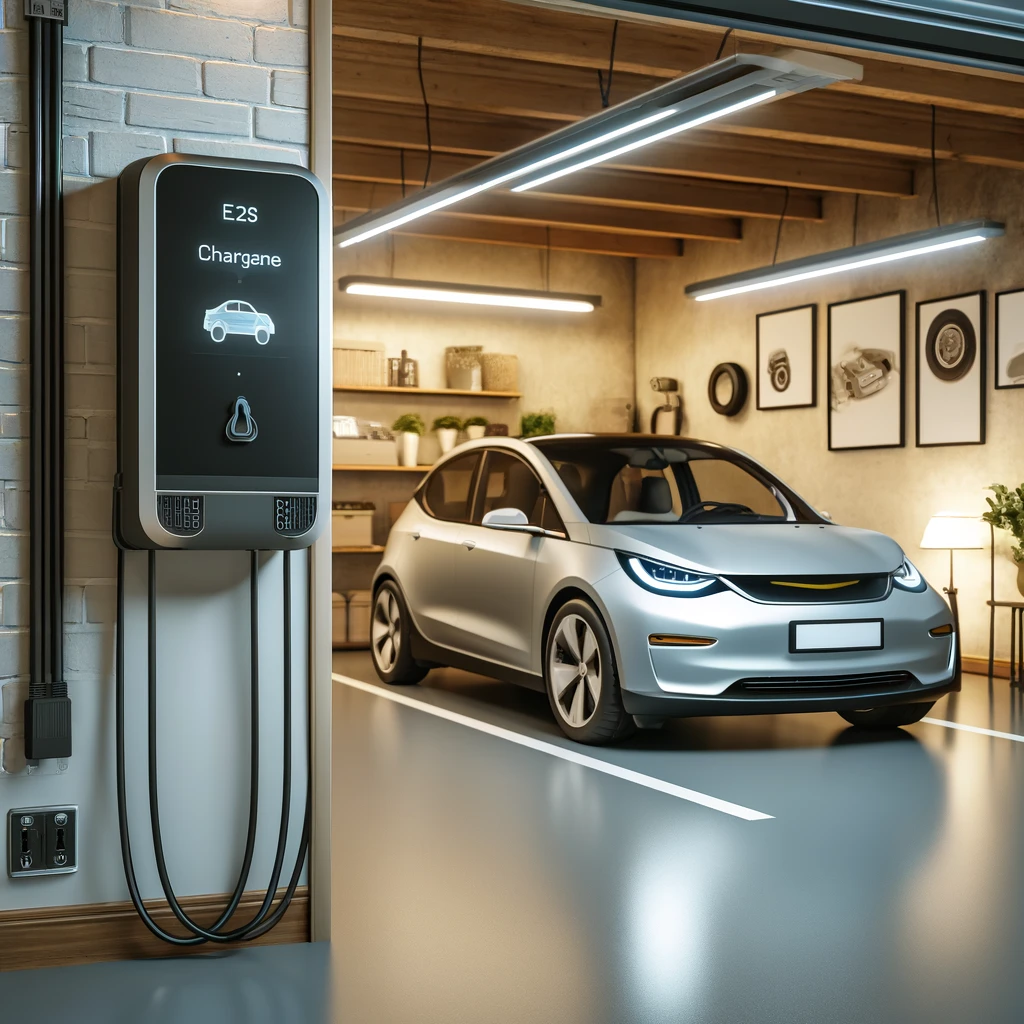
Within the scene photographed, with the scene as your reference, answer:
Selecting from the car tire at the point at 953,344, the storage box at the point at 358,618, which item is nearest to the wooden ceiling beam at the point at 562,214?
the car tire at the point at 953,344

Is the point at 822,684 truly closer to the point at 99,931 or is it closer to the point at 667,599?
the point at 667,599

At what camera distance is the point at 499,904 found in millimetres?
3305

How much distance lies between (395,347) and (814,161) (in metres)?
3.58

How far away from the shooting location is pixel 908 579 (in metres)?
5.57

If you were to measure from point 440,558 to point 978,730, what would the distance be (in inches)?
107

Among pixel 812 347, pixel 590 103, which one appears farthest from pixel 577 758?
pixel 812 347

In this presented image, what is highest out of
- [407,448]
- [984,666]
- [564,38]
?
[564,38]

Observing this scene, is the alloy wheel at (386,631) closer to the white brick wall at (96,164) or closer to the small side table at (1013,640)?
the small side table at (1013,640)

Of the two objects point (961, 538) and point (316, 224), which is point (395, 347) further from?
point (316, 224)

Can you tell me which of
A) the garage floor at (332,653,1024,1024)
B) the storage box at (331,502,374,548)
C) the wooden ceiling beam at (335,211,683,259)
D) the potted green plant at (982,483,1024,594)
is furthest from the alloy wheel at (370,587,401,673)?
the potted green plant at (982,483,1024,594)

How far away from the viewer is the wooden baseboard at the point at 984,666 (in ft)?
26.1

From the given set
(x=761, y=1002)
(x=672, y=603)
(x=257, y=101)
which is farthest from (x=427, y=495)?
(x=761, y=1002)

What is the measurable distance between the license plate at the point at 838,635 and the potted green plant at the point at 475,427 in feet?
17.5

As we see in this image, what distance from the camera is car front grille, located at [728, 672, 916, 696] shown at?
5168 mm
